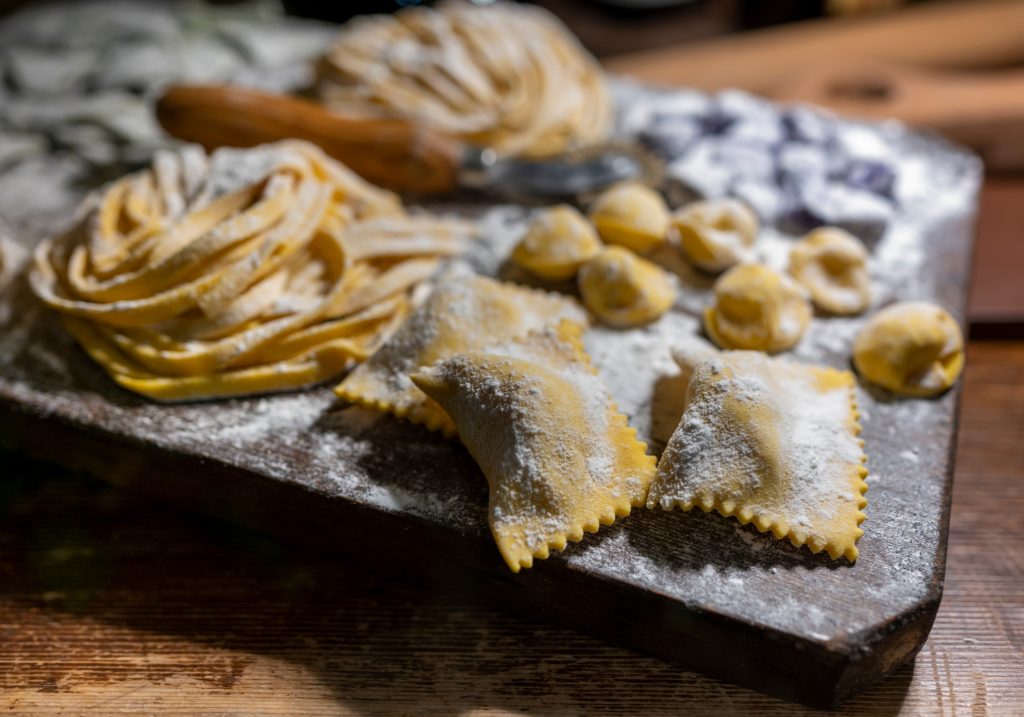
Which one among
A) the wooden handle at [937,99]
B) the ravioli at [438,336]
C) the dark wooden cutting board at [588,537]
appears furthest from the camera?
the wooden handle at [937,99]

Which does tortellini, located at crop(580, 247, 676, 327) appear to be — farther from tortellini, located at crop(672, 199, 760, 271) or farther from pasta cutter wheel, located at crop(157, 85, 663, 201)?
pasta cutter wheel, located at crop(157, 85, 663, 201)

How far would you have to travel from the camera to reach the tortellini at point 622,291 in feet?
7.55

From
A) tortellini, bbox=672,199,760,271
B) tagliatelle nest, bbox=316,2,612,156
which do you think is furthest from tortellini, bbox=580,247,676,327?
tagliatelle nest, bbox=316,2,612,156

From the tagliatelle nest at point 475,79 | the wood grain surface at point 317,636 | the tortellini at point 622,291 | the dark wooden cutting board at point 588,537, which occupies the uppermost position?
the tagliatelle nest at point 475,79

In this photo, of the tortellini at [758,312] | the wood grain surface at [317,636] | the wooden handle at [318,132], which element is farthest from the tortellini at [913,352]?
the wooden handle at [318,132]

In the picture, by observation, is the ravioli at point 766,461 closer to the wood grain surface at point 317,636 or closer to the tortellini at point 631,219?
the wood grain surface at point 317,636

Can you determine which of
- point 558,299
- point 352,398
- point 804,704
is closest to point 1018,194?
point 558,299

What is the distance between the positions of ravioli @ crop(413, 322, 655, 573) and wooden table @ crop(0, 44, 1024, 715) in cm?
31

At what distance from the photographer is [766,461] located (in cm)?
180

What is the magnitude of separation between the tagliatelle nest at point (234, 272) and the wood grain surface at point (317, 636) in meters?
0.41

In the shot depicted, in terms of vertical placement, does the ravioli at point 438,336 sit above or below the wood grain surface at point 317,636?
above

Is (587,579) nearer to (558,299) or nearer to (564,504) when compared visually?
(564,504)

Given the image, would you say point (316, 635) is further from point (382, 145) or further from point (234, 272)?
point (382, 145)

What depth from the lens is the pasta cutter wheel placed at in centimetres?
280
